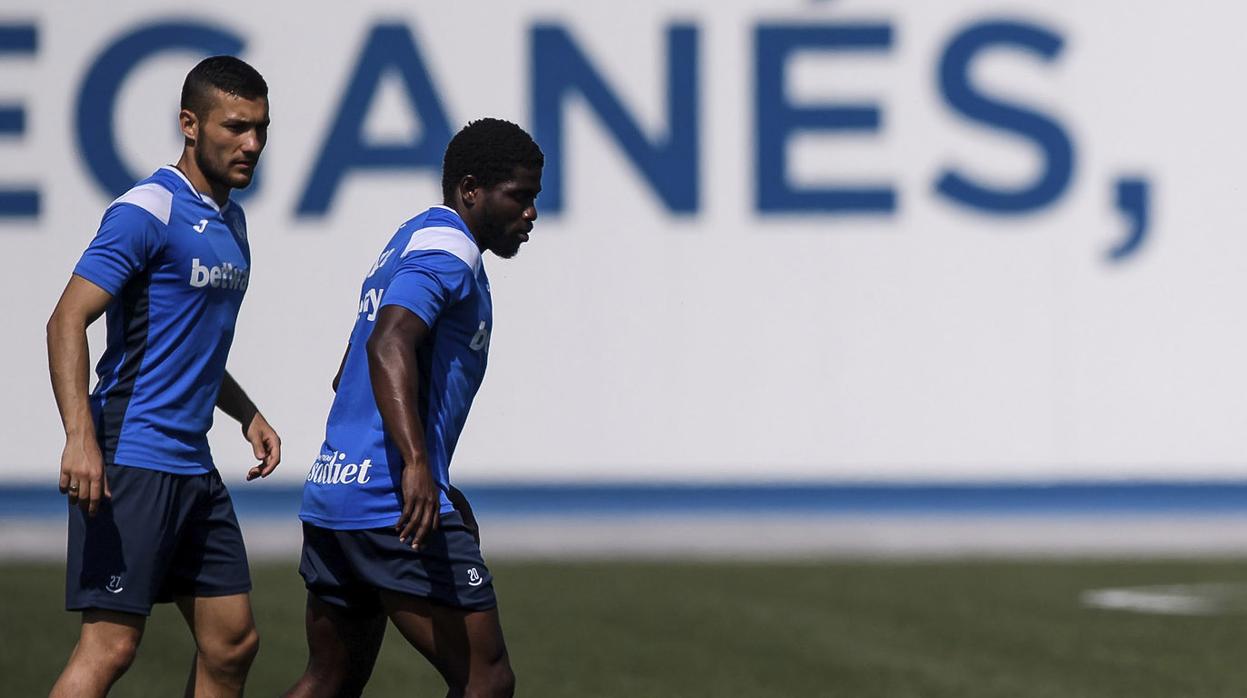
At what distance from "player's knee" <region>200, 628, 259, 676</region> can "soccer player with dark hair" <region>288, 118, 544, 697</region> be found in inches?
11.7

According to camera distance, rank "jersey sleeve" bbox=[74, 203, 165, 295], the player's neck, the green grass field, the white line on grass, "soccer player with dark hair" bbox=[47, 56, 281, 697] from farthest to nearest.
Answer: the white line on grass < the green grass field < the player's neck < "soccer player with dark hair" bbox=[47, 56, 281, 697] < "jersey sleeve" bbox=[74, 203, 165, 295]

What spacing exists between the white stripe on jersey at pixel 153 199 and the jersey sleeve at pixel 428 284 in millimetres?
745

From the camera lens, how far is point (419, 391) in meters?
5.64

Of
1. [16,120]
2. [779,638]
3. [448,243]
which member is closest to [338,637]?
[448,243]

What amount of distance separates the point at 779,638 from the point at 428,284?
562cm

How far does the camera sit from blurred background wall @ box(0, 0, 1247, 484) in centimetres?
1814

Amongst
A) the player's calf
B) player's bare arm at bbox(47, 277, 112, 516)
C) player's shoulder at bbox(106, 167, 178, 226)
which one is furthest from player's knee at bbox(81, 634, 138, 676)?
player's shoulder at bbox(106, 167, 178, 226)

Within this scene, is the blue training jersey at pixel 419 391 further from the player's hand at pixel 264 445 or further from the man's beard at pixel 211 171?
the player's hand at pixel 264 445

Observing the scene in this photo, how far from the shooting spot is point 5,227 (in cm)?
1830

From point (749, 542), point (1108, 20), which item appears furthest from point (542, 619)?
point (1108, 20)

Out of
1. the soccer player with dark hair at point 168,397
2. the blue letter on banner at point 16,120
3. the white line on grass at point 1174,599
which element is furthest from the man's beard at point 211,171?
the blue letter on banner at point 16,120

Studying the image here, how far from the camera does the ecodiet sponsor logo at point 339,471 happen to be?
18.5 ft

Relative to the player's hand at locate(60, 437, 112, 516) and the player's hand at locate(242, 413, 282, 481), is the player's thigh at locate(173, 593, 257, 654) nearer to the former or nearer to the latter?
the player's hand at locate(242, 413, 282, 481)

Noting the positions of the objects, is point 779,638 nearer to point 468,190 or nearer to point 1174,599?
point 1174,599
